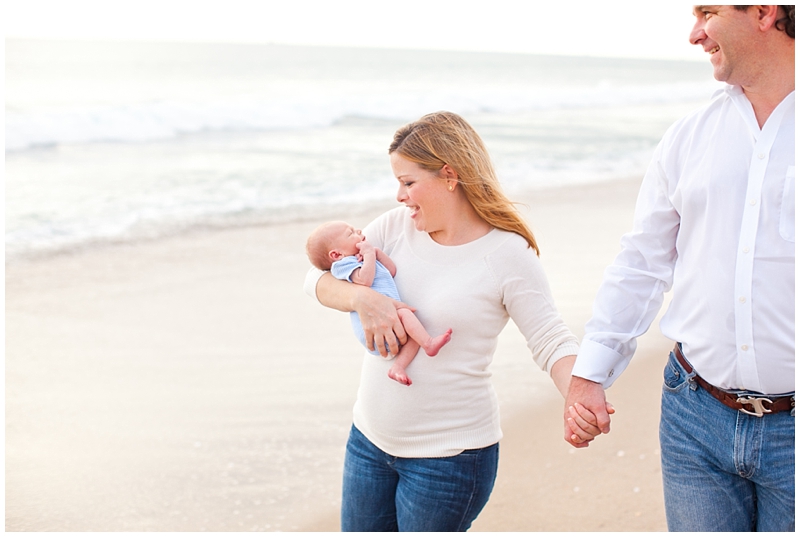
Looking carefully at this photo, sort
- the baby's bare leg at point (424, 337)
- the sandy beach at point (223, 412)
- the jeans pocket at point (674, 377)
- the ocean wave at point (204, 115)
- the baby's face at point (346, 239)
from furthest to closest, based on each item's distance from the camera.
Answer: the ocean wave at point (204, 115)
the sandy beach at point (223, 412)
the baby's face at point (346, 239)
the baby's bare leg at point (424, 337)
the jeans pocket at point (674, 377)

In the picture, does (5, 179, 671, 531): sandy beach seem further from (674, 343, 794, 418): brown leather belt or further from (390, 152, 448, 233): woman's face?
(390, 152, 448, 233): woman's face

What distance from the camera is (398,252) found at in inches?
95.0

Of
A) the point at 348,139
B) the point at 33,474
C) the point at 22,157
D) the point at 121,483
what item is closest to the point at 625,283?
the point at 121,483

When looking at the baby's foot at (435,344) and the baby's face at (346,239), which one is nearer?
the baby's foot at (435,344)

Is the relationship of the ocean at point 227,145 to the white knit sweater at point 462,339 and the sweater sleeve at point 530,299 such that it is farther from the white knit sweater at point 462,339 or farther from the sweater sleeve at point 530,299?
the sweater sleeve at point 530,299

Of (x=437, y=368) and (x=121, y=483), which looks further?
(x=121, y=483)

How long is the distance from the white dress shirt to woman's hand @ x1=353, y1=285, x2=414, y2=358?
76 cm

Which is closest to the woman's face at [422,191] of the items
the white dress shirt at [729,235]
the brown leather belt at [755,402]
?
the white dress shirt at [729,235]

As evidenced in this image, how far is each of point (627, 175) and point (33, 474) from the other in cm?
1132

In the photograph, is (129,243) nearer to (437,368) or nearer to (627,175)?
(437,368)

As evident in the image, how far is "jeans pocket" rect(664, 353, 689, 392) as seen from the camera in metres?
2.08

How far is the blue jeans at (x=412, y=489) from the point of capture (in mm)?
2234

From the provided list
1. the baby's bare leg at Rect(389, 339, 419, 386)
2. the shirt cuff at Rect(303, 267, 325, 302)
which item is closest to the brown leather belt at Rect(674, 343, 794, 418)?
the baby's bare leg at Rect(389, 339, 419, 386)

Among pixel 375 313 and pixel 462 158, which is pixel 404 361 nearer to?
pixel 375 313
